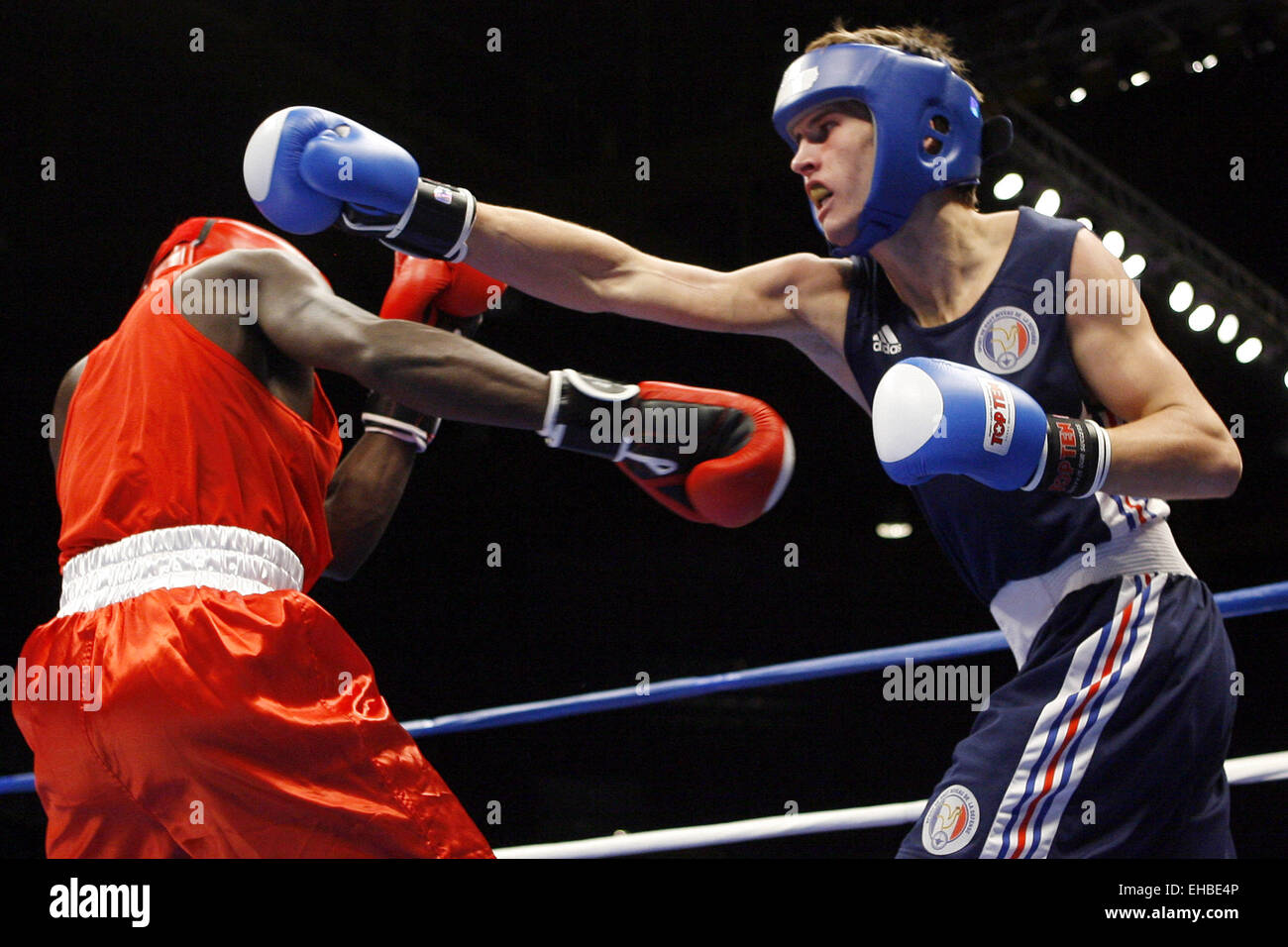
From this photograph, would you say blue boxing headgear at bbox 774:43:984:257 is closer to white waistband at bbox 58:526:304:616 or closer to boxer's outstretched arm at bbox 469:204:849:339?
boxer's outstretched arm at bbox 469:204:849:339

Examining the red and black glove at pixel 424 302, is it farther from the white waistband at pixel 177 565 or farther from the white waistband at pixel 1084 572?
the white waistband at pixel 1084 572

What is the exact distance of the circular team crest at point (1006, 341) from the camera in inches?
66.1

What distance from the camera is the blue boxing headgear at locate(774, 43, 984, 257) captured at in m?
1.82

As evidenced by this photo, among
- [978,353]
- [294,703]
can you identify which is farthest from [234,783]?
[978,353]

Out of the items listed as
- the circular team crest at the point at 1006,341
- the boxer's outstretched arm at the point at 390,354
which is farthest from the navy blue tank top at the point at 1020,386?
the boxer's outstretched arm at the point at 390,354

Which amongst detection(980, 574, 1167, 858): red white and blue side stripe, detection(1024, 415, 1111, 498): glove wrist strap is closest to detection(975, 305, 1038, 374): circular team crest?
detection(1024, 415, 1111, 498): glove wrist strap

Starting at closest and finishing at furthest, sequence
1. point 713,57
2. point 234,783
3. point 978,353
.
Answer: point 234,783, point 978,353, point 713,57

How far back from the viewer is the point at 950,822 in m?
1.54

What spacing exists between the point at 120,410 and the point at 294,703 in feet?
1.67

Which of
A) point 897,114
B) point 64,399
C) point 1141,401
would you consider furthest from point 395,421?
point 1141,401

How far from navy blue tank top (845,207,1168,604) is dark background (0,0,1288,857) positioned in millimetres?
3535

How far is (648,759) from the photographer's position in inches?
289

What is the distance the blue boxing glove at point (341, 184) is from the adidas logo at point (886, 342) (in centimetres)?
65
